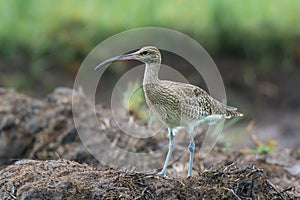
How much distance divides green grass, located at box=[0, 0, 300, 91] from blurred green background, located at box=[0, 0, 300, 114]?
0.01m

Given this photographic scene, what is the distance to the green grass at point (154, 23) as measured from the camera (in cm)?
1037

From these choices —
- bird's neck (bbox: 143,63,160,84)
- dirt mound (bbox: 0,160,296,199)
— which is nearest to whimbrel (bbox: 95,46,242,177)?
bird's neck (bbox: 143,63,160,84)

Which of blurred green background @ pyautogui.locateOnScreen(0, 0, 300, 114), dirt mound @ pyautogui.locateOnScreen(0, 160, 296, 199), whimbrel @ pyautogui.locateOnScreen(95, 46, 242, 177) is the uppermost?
blurred green background @ pyautogui.locateOnScreen(0, 0, 300, 114)

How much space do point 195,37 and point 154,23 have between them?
2.02ft

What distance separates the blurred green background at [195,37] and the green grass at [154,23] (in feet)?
0.04

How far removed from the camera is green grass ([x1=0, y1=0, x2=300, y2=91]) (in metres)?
10.4

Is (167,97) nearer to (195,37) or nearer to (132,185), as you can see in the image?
(132,185)

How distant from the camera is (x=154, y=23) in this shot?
10273 millimetres

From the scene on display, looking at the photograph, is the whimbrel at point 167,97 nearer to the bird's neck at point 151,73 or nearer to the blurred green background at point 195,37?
the bird's neck at point 151,73

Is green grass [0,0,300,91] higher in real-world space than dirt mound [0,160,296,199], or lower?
higher

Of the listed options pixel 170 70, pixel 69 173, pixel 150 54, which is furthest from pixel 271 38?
pixel 69 173

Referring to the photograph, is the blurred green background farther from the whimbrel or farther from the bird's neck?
the bird's neck

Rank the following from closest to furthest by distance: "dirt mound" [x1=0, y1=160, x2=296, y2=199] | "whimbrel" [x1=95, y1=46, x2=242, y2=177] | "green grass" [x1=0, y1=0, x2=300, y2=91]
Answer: "dirt mound" [x1=0, y1=160, x2=296, y2=199] < "whimbrel" [x1=95, y1=46, x2=242, y2=177] < "green grass" [x1=0, y1=0, x2=300, y2=91]

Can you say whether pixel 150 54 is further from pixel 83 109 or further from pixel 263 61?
pixel 263 61
